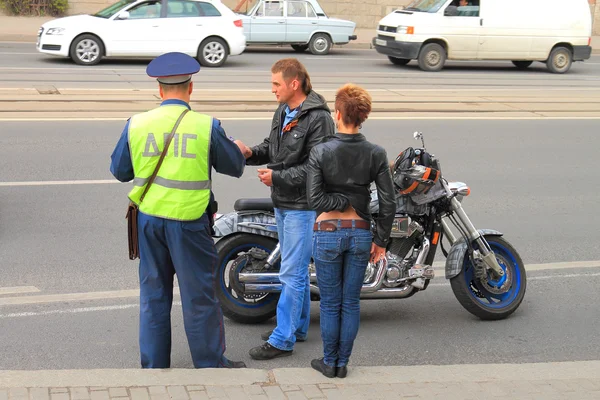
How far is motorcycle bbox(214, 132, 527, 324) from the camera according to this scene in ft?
19.1

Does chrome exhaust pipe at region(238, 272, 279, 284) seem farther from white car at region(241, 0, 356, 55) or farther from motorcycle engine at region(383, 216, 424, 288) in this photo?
white car at region(241, 0, 356, 55)

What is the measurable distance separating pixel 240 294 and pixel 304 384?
51.7 inches

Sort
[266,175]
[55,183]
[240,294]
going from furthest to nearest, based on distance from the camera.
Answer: [55,183] < [240,294] < [266,175]

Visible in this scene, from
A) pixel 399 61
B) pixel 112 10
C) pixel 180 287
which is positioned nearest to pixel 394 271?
pixel 180 287

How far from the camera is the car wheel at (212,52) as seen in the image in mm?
19656

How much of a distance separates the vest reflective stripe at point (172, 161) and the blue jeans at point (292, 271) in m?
0.66

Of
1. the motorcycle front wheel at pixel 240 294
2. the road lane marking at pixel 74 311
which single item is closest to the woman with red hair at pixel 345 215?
the motorcycle front wheel at pixel 240 294

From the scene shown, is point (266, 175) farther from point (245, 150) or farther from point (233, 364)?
point (233, 364)

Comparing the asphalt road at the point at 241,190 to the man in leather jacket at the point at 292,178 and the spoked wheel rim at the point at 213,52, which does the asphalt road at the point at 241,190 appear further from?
the spoked wheel rim at the point at 213,52

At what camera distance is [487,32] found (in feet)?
70.2

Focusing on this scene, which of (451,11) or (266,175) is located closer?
(266,175)

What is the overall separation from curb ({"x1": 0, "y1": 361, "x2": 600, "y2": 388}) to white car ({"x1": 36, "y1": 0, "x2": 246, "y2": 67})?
14769mm

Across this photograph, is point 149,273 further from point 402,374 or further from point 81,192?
point 81,192

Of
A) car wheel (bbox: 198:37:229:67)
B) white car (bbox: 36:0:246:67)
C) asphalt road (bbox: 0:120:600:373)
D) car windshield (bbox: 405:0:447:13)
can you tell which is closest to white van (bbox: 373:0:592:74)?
car windshield (bbox: 405:0:447:13)
